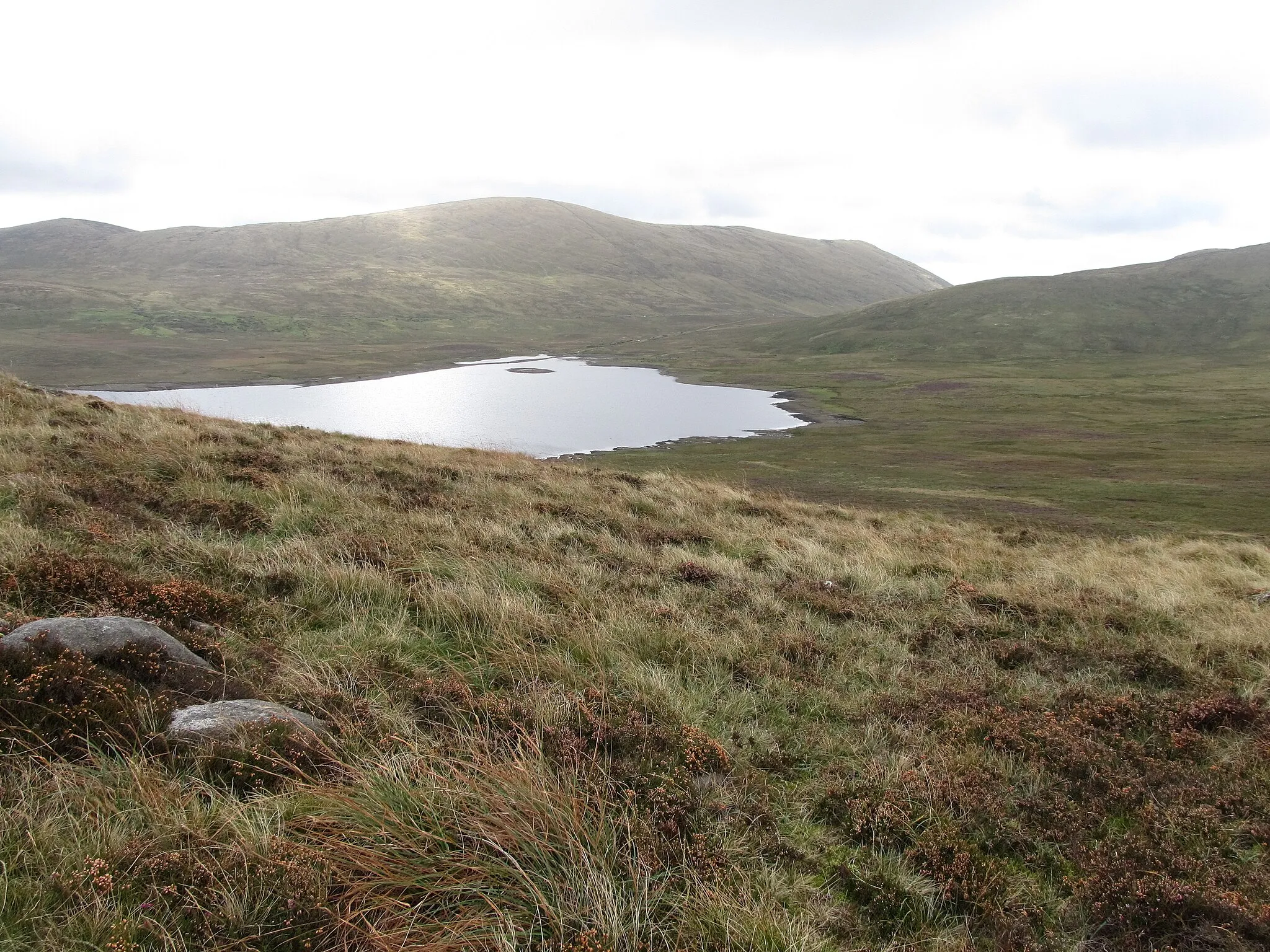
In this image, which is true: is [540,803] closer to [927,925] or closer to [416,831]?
[416,831]

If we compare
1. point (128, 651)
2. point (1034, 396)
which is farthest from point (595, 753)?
point (1034, 396)

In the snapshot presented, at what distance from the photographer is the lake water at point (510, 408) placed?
60.0 m

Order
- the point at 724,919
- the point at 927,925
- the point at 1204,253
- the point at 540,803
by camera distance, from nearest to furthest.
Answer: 1. the point at 724,919
2. the point at 540,803
3. the point at 927,925
4. the point at 1204,253

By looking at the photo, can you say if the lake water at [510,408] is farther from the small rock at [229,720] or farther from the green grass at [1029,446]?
the small rock at [229,720]

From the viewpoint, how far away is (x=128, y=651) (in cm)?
448

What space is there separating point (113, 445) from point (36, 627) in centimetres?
933

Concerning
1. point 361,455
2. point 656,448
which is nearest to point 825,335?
point 656,448

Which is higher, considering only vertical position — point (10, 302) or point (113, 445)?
point (10, 302)

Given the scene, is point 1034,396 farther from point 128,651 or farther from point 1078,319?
point 128,651

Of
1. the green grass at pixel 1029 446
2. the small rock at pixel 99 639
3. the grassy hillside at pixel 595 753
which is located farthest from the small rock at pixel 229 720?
the green grass at pixel 1029 446

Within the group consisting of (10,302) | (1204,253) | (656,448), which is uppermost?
(1204,253)

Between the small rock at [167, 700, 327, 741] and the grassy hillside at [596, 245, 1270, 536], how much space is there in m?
34.2

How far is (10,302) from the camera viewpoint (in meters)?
158

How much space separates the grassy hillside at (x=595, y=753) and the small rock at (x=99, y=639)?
295 millimetres
